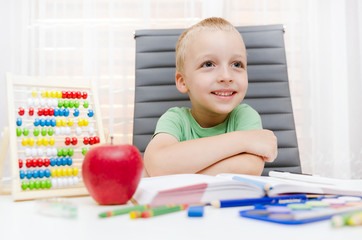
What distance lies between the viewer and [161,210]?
0.56m

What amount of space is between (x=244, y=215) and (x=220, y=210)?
0.07 meters

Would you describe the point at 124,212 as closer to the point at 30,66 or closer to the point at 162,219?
the point at 162,219

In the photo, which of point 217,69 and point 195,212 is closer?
point 195,212

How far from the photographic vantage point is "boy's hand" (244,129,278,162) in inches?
44.1

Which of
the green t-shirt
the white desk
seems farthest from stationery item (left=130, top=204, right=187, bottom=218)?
the green t-shirt

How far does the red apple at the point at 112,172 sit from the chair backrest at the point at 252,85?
0.92m

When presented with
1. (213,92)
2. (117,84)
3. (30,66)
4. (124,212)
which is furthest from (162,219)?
(30,66)

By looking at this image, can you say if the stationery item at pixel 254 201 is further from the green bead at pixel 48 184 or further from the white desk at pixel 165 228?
the green bead at pixel 48 184

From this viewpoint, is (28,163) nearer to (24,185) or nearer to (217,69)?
(24,185)

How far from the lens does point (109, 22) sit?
7.37 ft

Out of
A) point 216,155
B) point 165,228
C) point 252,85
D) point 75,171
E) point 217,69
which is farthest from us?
point 252,85

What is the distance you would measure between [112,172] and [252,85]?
114 cm

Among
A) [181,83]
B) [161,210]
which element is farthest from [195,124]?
[161,210]

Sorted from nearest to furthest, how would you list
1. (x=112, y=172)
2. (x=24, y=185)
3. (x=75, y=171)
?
(x=112, y=172), (x=24, y=185), (x=75, y=171)
